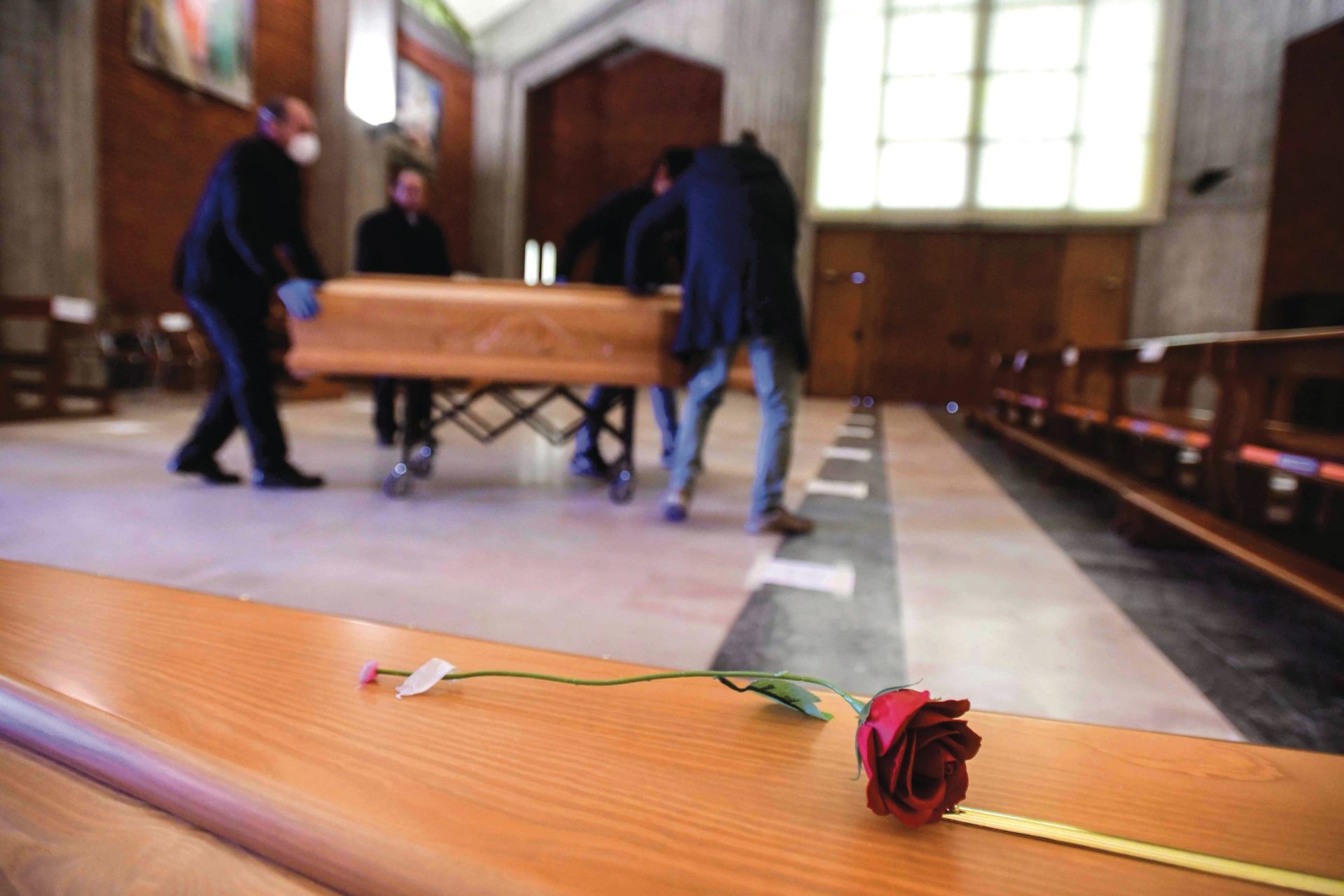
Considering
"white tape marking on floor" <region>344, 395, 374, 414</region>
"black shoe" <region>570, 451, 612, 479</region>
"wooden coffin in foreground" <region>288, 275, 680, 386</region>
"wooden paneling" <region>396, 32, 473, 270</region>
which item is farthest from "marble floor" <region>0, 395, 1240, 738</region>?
"wooden paneling" <region>396, 32, 473, 270</region>

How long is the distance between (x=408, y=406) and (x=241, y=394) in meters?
0.76

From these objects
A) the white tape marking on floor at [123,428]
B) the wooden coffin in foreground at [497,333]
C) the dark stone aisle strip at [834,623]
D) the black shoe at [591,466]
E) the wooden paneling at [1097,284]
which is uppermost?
the wooden paneling at [1097,284]

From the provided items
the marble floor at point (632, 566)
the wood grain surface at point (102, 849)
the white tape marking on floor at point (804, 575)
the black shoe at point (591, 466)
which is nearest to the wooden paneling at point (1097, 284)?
the marble floor at point (632, 566)

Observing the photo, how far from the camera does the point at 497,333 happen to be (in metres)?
3.33

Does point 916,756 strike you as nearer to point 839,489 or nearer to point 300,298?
point 300,298

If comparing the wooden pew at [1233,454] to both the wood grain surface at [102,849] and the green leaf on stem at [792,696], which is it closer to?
the green leaf on stem at [792,696]

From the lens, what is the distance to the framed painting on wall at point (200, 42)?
8.16 meters

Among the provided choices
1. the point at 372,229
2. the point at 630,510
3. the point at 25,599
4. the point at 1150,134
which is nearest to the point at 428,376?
the point at 630,510

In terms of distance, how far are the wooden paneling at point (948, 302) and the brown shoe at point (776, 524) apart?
33.4ft

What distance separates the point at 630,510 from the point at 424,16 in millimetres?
11466

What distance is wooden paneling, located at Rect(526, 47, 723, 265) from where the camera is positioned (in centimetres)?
1445

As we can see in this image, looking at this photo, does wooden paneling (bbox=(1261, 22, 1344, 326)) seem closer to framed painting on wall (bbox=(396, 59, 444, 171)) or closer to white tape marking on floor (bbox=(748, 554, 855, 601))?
white tape marking on floor (bbox=(748, 554, 855, 601))

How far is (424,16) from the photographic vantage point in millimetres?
12164

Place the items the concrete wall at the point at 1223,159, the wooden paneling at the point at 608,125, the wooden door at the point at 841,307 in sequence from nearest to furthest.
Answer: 1. the concrete wall at the point at 1223,159
2. the wooden door at the point at 841,307
3. the wooden paneling at the point at 608,125
